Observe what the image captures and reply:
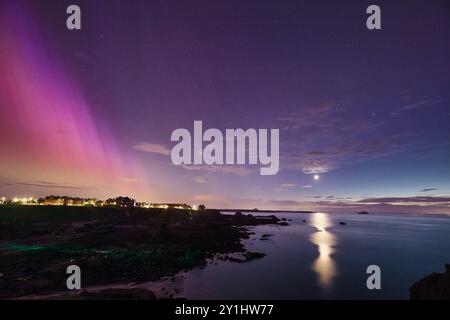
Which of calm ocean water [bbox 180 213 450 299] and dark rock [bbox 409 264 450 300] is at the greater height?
dark rock [bbox 409 264 450 300]

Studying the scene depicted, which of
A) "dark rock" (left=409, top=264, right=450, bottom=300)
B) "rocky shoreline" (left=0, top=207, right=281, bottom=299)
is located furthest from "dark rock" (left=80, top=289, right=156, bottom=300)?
"dark rock" (left=409, top=264, right=450, bottom=300)

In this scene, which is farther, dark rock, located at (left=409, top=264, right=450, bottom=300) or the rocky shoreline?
the rocky shoreline

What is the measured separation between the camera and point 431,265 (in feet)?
125

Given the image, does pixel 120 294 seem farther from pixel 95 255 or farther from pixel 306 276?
pixel 306 276

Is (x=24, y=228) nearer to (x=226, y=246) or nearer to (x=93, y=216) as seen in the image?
(x=93, y=216)

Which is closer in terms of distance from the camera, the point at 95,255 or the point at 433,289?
the point at 433,289

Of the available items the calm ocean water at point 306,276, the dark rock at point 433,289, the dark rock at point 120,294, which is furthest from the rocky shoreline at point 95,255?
the dark rock at point 433,289

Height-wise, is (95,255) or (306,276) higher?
(95,255)

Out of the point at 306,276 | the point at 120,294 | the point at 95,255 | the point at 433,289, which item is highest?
the point at 433,289

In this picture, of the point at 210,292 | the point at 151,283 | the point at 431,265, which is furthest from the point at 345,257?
the point at 151,283

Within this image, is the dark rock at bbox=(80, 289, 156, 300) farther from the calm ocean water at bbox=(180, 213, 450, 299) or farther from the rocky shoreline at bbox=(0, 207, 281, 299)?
the calm ocean water at bbox=(180, 213, 450, 299)

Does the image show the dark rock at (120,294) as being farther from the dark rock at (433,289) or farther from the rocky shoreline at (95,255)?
the dark rock at (433,289)

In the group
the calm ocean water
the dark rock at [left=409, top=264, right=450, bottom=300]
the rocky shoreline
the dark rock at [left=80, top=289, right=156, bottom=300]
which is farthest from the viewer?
the calm ocean water

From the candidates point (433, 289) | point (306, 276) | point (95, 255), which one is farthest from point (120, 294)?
point (433, 289)
